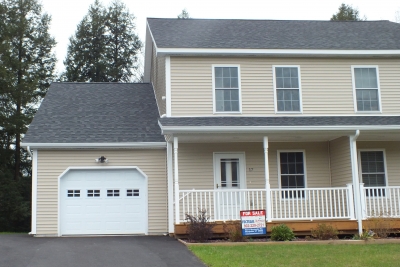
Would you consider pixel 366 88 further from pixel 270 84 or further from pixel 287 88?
pixel 270 84

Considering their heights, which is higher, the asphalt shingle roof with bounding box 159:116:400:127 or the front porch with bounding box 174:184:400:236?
the asphalt shingle roof with bounding box 159:116:400:127

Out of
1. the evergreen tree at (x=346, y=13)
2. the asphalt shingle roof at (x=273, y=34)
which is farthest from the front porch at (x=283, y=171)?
the evergreen tree at (x=346, y=13)

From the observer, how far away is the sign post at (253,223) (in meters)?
13.5

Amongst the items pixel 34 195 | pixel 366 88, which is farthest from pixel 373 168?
pixel 34 195

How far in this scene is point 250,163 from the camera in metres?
16.4

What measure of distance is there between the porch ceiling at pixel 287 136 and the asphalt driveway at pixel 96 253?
3.02 m

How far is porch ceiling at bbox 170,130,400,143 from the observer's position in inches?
589

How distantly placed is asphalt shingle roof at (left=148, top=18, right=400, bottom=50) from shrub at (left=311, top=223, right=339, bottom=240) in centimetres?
573

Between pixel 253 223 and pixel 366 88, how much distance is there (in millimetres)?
6213

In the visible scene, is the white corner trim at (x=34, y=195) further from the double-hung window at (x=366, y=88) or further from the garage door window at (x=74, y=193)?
the double-hung window at (x=366, y=88)

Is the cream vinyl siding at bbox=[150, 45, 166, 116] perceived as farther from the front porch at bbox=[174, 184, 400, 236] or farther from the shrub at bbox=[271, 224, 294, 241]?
the shrub at bbox=[271, 224, 294, 241]

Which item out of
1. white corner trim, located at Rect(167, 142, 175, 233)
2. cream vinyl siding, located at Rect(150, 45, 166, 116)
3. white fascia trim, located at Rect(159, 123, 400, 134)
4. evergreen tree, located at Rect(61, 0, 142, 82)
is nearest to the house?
white corner trim, located at Rect(167, 142, 175, 233)

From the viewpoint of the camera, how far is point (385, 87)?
16797 millimetres

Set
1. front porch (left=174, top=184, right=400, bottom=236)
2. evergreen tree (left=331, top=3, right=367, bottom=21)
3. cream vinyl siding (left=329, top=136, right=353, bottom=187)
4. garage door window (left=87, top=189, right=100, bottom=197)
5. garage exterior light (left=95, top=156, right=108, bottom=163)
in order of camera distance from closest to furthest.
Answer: front porch (left=174, top=184, right=400, bottom=236), cream vinyl siding (left=329, top=136, right=353, bottom=187), garage exterior light (left=95, top=156, right=108, bottom=163), garage door window (left=87, top=189, right=100, bottom=197), evergreen tree (left=331, top=3, right=367, bottom=21)
